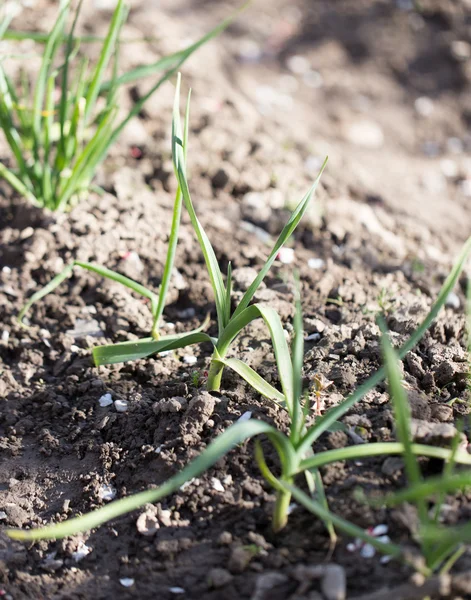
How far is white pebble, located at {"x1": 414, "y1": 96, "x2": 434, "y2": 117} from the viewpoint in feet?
13.4

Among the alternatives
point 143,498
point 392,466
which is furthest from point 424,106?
point 143,498

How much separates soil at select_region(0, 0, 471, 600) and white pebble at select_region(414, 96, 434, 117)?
11 millimetres

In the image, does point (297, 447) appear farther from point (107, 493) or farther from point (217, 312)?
point (107, 493)

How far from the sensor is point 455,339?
211 centimetres

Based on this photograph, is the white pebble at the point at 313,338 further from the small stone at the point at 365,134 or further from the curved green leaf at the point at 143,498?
the small stone at the point at 365,134

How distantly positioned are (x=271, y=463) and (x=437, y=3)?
12.8ft

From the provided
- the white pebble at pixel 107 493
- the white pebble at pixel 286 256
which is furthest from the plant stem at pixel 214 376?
the white pebble at pixel 286 256

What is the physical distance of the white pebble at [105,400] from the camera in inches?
77.6

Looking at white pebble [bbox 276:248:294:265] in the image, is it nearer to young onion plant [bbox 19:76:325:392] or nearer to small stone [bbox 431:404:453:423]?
young onion plant [bbox 19:76:325:392]

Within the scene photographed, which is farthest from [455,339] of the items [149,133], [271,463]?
[149,133]

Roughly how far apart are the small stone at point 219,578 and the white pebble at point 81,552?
332 mm

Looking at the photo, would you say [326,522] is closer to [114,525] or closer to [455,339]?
[114,525]

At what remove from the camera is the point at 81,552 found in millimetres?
1603

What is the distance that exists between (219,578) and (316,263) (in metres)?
1.35
